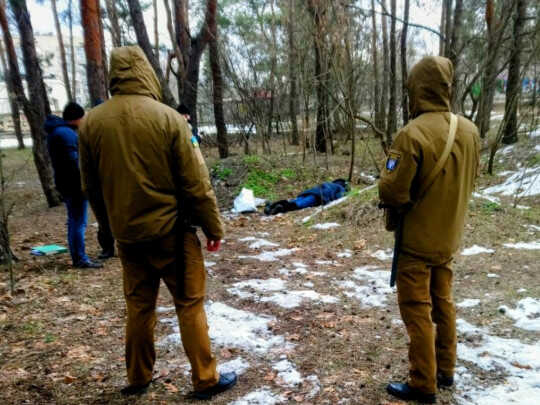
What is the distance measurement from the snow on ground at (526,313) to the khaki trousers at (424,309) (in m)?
1.42

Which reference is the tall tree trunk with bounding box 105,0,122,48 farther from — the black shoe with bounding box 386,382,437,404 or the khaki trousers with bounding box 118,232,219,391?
the black shoe with bounding box 386,382,437,404

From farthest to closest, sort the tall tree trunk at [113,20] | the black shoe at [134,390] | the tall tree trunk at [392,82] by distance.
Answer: the tall tree trunk at [113,20]
the tall tree trunk at [392,82]
the black shoe at [134,390]

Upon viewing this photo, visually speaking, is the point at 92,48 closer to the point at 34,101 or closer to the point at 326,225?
the point at 34,101

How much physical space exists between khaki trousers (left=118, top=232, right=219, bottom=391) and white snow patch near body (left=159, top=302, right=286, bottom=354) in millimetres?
821

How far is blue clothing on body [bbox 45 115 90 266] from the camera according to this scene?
185 inches

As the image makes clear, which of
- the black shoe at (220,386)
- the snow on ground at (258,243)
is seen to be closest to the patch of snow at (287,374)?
the black shoe at (220,386)

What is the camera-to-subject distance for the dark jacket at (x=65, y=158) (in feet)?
15.4

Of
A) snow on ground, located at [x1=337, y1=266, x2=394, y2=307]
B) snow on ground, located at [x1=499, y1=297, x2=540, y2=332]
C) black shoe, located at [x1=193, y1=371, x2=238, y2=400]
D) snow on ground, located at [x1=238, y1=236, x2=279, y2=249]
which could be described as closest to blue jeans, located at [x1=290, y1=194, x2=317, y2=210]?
snow on ground, located at [x1=238, y1=236, x2=279, y2=249]

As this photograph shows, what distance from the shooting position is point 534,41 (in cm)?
861

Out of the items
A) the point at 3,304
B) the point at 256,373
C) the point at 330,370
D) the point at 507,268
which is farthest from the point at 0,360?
the point at 507,268

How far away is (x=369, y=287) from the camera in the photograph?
4504 mm

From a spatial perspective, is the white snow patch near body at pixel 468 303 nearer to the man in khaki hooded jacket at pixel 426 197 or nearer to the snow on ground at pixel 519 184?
the man in khaki hooded jacket at pixel 426 197

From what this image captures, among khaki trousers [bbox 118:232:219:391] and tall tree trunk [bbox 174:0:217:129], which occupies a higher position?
tall tree trunk [bbox 174:0:217:129]

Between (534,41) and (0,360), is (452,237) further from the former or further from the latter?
(534,41)
